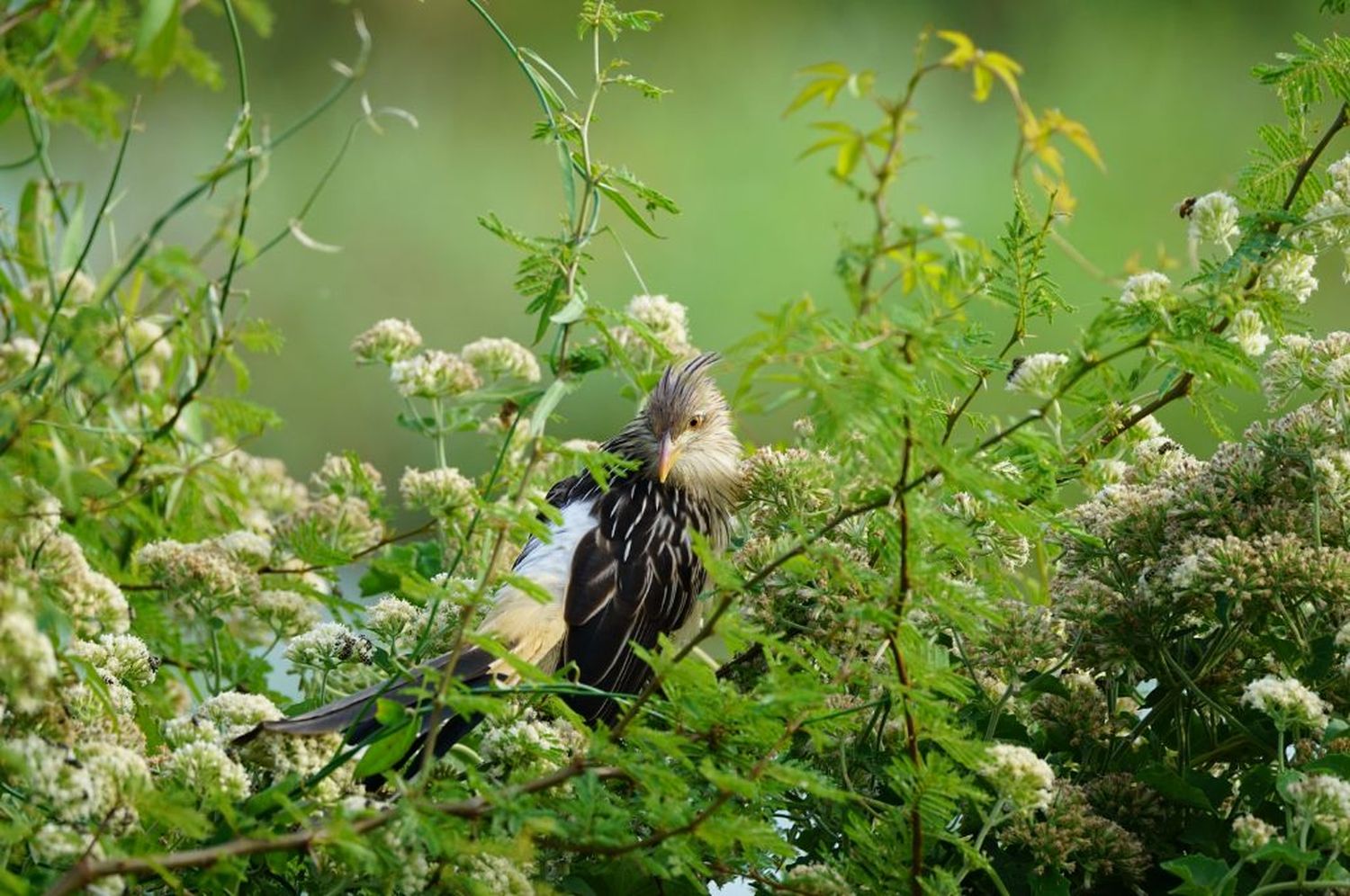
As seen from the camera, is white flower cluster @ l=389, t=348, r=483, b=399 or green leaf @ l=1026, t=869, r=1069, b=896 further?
white flower cluster @ l=389, t=348, r=483, b=399

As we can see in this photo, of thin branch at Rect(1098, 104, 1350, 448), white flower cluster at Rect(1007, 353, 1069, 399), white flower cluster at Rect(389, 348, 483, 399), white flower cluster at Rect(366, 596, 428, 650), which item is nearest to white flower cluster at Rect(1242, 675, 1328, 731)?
thin branch at Rect(1098, 104, 1350, 448)

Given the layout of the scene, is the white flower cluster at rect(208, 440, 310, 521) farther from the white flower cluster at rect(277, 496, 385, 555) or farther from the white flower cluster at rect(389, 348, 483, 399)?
the white flower cluster at rect(389, 348, 483, 399)

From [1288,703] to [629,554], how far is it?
1137mm

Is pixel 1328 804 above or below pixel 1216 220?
below

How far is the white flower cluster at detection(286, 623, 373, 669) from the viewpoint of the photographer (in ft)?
5.15

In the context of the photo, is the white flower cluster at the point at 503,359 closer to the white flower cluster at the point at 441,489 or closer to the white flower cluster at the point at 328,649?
the white flower cluster at the point at 441,489

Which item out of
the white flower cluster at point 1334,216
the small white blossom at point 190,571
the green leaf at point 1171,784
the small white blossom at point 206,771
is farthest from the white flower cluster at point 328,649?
the white flower cluster at point 1334,216

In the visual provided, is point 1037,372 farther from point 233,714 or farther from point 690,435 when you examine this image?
point 690,435

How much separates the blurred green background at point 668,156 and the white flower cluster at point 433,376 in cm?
268

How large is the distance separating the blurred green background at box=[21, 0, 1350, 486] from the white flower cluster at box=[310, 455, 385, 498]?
2.51 metres

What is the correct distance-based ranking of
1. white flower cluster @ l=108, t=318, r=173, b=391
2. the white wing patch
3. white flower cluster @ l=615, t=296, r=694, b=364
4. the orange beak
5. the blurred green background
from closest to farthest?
white flower cluster @ l=108, t=318, r=173, b=391 → white flower cluster @ l=615, t=296, r=694, b=364 → the white wing patch → the orange beak → the blurred green background

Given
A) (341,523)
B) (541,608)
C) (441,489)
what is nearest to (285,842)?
(441,489)

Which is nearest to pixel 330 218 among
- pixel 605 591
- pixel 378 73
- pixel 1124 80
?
pixel 378 73

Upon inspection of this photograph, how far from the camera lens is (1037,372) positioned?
61.2 inches
